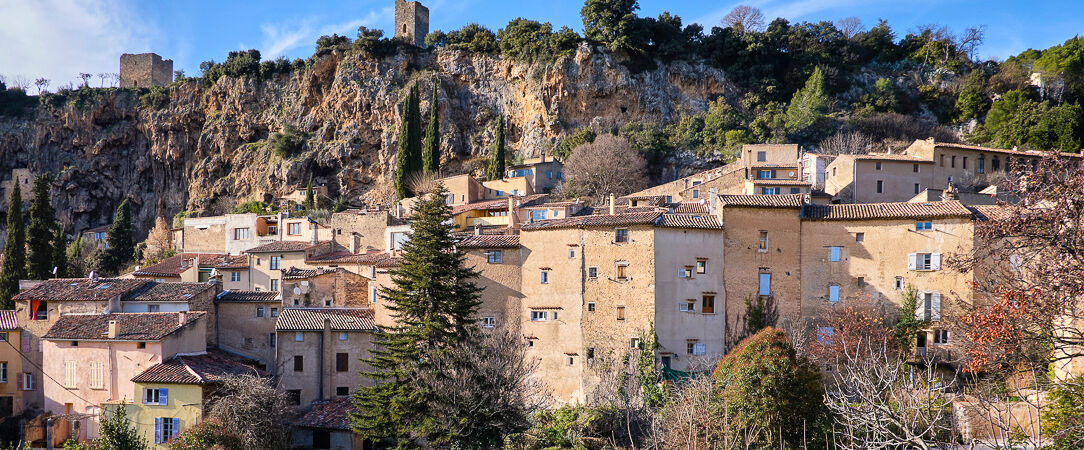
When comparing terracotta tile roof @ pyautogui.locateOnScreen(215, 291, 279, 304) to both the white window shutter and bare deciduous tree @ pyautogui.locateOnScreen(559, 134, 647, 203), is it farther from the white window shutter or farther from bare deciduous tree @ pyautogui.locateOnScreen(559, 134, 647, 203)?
the white window shutter

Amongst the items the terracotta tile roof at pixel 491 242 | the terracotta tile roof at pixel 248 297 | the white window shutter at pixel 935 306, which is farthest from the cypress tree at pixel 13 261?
the white window shutter at pixel 935 306

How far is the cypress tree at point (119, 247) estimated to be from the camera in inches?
2552

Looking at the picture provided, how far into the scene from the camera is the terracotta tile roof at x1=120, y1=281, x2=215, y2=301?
129ft

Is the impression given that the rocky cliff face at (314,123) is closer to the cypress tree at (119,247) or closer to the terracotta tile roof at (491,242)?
the cypress tree at (119,247)

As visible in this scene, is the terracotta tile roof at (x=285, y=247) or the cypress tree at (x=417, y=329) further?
the terracotta tile roof at (x=285, y=247)

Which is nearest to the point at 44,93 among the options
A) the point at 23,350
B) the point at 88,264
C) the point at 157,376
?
the point at 88,264

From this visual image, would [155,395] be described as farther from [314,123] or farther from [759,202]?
[314,123]

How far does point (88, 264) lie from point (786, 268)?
50.3 m

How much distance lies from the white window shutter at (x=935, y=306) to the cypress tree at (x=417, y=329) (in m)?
18.6

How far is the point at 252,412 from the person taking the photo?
32594 mm

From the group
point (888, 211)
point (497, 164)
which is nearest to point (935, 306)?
point (888, 211)

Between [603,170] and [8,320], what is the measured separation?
3484cm

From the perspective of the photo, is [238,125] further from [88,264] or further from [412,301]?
[412,301]

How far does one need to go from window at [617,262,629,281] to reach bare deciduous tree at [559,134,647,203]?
1813cm
